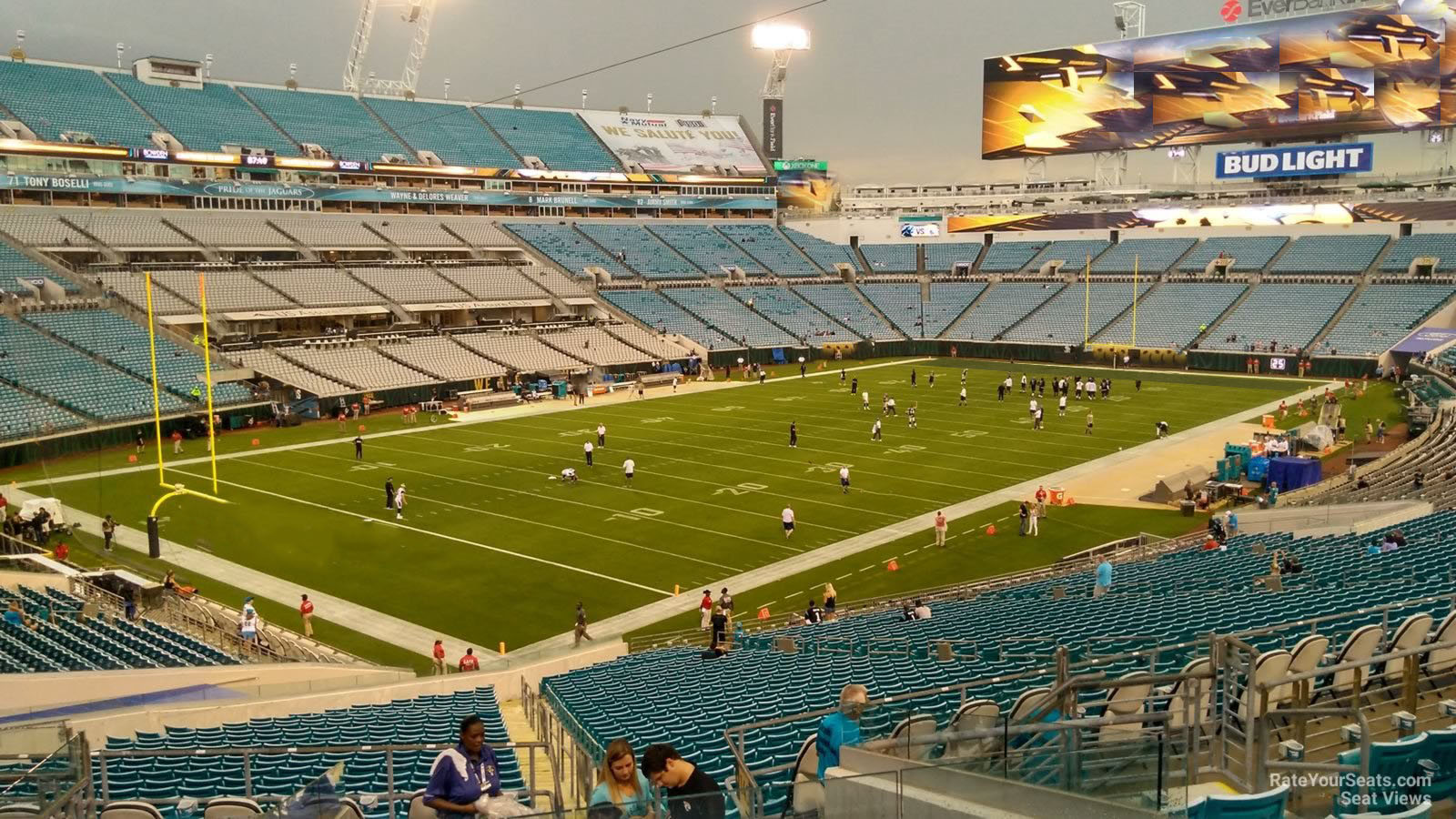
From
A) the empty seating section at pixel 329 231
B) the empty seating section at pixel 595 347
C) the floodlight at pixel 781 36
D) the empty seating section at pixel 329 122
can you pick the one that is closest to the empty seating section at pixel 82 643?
the empty seating section at pixel 595 347

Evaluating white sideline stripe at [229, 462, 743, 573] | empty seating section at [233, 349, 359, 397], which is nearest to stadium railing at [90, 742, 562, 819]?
white sideline stripe at [229, 462, 743, 573]

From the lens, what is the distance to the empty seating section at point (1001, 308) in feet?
227

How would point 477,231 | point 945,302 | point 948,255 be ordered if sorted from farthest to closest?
point 948,255
point 945,302
point 477,231

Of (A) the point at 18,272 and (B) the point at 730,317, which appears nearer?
(A) the point at 18,272

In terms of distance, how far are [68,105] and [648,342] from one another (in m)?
34.3

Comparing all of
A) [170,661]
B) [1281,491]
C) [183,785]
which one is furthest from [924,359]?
[183,785]

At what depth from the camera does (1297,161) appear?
196 feet

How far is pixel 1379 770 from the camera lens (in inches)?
211

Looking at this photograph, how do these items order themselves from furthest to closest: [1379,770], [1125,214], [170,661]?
1. [1125,214]
2. [170,661]
3. [1379,770]

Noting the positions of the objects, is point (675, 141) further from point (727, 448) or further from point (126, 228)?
point (727, 448)

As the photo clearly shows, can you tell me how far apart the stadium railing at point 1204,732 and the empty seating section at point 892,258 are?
74.7m

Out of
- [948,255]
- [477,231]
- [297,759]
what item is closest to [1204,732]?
[297,759]

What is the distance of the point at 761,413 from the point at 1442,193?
43.6m

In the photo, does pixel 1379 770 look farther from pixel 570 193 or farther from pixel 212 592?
pixel 570 193
